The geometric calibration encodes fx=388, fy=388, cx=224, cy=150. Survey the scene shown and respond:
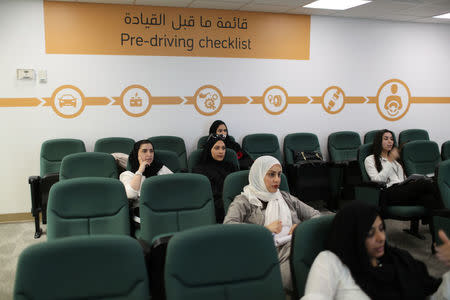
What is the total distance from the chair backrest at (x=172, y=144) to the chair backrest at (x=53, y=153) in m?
1.06

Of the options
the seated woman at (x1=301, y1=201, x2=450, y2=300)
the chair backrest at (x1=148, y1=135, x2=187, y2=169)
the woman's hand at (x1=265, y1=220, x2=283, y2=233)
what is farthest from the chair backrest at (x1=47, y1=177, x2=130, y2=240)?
the chair backrest at (x1=148, y1=135, x2=187, y2=169)

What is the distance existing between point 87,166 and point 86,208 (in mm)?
1326

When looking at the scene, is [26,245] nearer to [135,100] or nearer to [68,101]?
[68,101]

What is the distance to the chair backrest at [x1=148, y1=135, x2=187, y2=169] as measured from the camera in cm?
526

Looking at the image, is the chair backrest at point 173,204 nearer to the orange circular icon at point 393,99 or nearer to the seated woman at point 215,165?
the seated woman at point 215,165

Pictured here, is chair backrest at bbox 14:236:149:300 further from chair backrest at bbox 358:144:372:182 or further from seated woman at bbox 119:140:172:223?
chair backrest at bbox 358:144:372:182

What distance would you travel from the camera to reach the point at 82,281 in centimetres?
151

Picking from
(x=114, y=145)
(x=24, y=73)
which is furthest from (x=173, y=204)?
(x=24, y=73)

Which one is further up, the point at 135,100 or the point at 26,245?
the point at 135,100

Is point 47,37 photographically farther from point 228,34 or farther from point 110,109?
point 228,34

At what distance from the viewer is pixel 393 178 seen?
14.1 ft

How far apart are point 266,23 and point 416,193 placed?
10.7 ft

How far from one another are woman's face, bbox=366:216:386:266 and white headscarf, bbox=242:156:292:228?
0.91 meters

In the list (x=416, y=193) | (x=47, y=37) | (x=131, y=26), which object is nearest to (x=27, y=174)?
(x=47, y=37)
